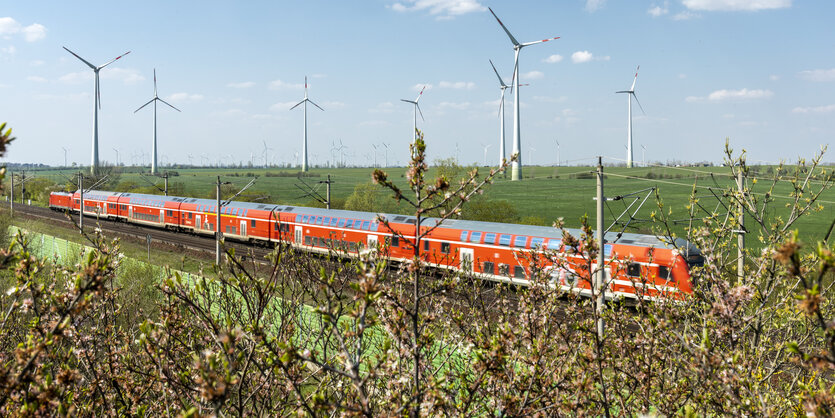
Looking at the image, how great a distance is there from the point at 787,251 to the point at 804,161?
10.0m

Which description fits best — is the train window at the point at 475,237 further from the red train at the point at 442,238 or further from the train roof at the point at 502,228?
the train roof at the point at 502,228

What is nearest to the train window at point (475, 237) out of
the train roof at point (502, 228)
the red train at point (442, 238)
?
the red train at point (442, 238)

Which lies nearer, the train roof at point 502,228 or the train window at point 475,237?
the train roof at point 502,228

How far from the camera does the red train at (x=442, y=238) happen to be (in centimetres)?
1547

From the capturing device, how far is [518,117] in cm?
8181

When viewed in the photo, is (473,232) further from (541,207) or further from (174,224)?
(541,207)

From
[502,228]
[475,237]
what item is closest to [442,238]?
[475,237]

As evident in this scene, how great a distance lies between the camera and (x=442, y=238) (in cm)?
2858

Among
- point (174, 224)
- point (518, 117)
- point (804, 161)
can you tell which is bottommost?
point (174, 224)

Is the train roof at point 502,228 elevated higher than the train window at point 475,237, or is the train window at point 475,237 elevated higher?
the train roof at point 502,228

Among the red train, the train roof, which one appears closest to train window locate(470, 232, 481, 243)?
the red train

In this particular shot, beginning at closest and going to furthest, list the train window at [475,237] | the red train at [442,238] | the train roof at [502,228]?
the red train at [442,238]
the train roof at [502,228]
the train window at [475,237]

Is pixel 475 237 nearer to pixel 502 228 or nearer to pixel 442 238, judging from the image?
pixel 502 228

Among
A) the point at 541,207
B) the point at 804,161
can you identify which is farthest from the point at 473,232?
the point at 541,207
